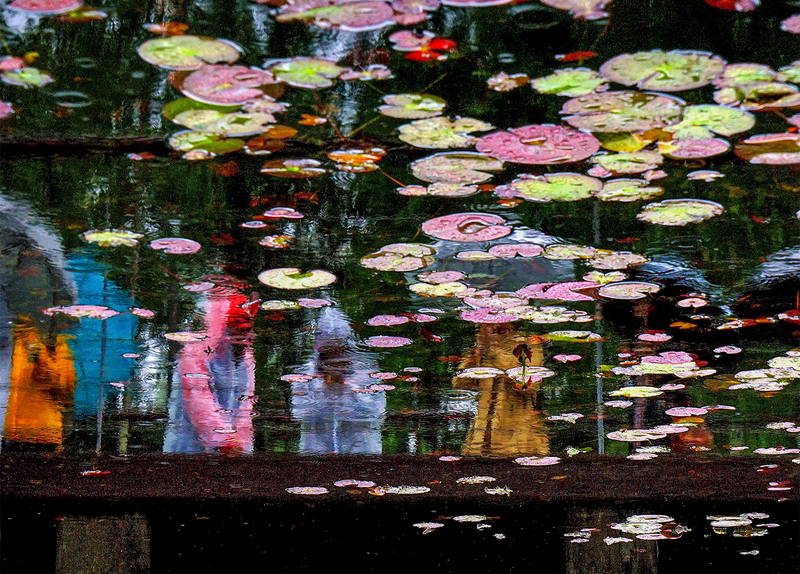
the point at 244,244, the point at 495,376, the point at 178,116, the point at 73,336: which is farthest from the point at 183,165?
the point at 495,376

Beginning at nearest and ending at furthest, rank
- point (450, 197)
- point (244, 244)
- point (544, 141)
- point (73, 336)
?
point (544, 141) → point (450, 197) → point (244, 244) → point (73, 336)

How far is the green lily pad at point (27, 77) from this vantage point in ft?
7.15

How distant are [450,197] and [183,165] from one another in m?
0.97

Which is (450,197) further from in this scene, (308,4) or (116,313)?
(116,313)

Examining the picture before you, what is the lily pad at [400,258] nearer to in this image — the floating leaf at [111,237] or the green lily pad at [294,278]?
the green lily pad at [294,278]

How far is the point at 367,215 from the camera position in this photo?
3.09 m

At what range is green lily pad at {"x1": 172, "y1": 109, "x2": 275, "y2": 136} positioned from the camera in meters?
2.38

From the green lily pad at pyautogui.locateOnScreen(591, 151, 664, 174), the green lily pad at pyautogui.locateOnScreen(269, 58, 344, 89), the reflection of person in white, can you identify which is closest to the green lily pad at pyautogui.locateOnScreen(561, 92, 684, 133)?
the green lily pad at pyautogui.locateOnScreen(591, 151, 664, 174)

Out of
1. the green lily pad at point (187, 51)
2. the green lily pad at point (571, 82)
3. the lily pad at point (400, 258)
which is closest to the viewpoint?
the green lily pad at point (187, 51)

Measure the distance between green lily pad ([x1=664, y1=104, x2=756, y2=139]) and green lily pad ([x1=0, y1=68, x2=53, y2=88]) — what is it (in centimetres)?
186

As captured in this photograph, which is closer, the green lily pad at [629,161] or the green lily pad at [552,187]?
the green lily pad at [629,161]

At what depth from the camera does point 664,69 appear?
2.22 meters

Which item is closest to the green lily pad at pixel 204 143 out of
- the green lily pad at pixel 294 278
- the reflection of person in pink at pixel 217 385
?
the green lily pad at pixel 294 278

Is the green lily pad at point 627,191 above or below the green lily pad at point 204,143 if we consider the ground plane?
below
